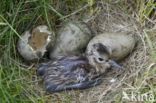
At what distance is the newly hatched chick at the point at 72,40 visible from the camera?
305 centimetres

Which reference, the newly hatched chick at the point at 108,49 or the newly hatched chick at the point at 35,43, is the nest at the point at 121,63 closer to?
the newly hatched chick at the point at 108,49

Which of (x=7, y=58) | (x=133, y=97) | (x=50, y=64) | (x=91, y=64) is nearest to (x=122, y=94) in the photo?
(x=133, y=97)

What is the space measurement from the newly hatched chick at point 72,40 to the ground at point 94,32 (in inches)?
3.7

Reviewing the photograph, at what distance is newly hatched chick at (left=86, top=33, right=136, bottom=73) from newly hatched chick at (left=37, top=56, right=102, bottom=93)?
51 mm

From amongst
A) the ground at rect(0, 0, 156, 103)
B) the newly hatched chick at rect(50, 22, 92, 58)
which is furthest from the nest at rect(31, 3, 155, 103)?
the newly hatched chick at rect(50, 22, 92, 58)

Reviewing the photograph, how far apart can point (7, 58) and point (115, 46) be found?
0.63m

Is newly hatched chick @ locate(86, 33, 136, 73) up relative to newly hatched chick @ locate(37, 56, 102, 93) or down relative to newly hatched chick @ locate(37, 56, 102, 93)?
up

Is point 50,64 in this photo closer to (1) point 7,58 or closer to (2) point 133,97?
(1) point 7,58

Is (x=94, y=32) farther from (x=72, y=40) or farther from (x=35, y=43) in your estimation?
(x=35, y=43)

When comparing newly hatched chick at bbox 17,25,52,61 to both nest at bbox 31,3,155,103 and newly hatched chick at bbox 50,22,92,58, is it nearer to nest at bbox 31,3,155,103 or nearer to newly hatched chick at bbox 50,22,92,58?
newly hatched chick at bbox 50,22,92,58

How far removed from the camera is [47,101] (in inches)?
112

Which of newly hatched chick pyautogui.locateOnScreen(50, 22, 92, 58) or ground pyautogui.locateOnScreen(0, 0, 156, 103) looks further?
newly hatched chick pyautogui.locateOnScreen(50, 22, 92, 58)

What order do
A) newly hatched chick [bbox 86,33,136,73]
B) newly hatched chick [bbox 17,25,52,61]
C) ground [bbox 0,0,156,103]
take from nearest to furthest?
ground [bbox 0,0,156,103] → newly hatched chick [bbox 86,33,136,73] → newly hatched chick [bbox 17,25,52,61]

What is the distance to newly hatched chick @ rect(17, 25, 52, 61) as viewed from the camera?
304 cm
